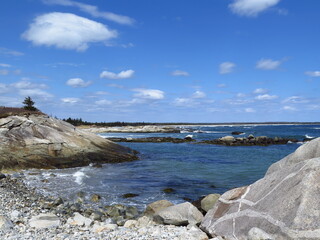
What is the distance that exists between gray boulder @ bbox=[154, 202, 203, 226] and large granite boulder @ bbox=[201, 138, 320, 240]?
1.25 m

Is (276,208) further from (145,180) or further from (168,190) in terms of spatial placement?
(145,180)

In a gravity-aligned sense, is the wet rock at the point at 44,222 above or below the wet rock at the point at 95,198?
above

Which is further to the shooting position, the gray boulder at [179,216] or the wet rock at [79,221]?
the gray boulder at [179,216]

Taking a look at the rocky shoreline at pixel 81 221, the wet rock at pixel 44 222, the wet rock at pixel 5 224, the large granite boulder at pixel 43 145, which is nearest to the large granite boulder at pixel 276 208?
the rocky shoreline at pixel 81 221

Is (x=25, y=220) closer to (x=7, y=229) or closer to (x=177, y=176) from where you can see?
(x=7, y=229)

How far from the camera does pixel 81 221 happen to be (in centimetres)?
877

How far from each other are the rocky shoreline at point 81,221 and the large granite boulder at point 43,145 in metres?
7.68

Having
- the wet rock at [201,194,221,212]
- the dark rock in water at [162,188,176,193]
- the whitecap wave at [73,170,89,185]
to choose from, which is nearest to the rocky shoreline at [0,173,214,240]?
the wet rock at [201,194,221,212]

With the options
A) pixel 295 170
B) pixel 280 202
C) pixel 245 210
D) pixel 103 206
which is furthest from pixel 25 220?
pixel 295 170

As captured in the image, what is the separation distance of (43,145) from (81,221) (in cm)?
1417

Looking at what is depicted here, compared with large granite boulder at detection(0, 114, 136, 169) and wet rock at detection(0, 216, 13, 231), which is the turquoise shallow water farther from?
wet rock at detection(0, 216, 13, 231)

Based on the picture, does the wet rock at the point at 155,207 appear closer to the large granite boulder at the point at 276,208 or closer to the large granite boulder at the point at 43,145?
the large granite boulder at the point at 276,208

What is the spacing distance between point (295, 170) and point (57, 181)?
13.6 metres

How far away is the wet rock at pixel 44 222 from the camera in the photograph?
26.8 ft
